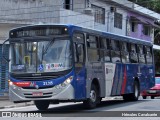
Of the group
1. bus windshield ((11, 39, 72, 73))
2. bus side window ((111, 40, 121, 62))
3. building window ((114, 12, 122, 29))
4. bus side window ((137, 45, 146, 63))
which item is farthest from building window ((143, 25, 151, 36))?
bus windshield ((11, 39, 72, 73))

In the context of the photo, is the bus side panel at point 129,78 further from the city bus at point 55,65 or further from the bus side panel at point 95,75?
the city bus at point 55,65

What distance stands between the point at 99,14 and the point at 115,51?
59.1 ft

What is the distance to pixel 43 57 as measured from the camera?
51.6 feet

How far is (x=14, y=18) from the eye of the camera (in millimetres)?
27109

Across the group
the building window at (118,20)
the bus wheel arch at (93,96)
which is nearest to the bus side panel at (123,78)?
the bus wheel arch at (93,96)

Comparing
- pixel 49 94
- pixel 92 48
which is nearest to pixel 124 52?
pixel 92 48

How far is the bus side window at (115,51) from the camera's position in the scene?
19641 mm

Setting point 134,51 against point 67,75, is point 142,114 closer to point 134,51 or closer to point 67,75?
point 67,75

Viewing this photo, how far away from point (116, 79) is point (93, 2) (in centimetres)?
1728

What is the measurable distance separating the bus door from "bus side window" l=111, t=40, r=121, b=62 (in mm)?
3294

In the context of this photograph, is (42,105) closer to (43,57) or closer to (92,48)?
(43,57)

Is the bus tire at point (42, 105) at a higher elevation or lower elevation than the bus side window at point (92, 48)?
lower

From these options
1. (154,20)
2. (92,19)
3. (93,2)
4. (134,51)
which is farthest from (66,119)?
(154,20)

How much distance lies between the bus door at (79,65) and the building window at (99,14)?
20.1 m
